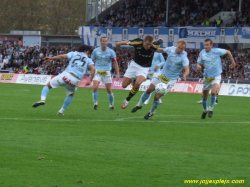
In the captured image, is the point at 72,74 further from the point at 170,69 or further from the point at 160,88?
the point at 170,69

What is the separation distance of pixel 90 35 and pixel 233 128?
3444 cm

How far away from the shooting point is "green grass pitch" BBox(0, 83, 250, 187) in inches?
288

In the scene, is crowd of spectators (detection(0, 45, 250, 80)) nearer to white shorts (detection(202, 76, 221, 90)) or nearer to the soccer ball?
white shorts (detection(202, 76, 221, 90))

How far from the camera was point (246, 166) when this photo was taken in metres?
8.23

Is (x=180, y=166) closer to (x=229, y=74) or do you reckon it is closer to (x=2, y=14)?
(x=229, y=74)

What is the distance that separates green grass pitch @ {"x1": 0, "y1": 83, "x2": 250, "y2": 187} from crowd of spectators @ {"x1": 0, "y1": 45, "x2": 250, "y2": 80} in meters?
26.2

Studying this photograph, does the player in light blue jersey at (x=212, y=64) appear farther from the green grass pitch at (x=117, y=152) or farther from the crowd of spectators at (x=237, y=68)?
the crowd of spectators at (x=237, y=68)

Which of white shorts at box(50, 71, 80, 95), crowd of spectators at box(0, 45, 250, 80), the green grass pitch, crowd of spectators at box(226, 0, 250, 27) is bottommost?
crowd of spectators at box(0, 45, 250, 80)

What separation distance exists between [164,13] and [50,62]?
11.6 m

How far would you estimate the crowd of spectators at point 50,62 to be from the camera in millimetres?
40281

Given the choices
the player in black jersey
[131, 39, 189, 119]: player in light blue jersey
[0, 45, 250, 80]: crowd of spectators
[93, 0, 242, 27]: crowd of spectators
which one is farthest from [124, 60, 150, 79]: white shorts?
[93, 0, 242, 27]: crowd of spectators

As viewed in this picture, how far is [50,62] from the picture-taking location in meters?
50.4

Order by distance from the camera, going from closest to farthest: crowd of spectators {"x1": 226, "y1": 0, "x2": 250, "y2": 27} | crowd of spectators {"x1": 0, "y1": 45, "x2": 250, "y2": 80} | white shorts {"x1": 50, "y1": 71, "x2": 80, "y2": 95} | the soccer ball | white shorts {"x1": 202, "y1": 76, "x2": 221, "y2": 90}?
1. the soccer ball
2. white shorts {"x1": 50, "y1": 71, "x2": 80, "y2": 95}
3. white shorts {"x1": 202, "y1": 76, "x2": 221, "y2": 90}
4. crowd of spectators {"x1": 0, "y1": 45, "x2": 250, "y2": 80}
5. crowd of spectators {"x1": 226, "y1": 0, "x2": 250, "y2": 27}

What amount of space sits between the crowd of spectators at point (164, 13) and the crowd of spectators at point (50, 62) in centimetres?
259
